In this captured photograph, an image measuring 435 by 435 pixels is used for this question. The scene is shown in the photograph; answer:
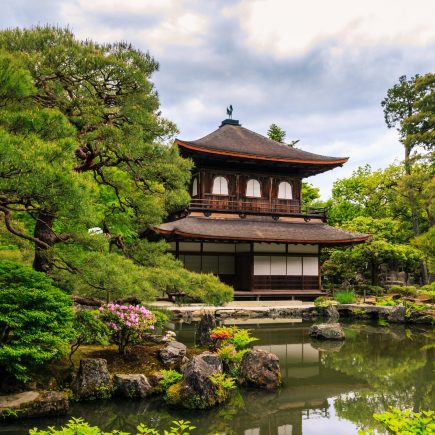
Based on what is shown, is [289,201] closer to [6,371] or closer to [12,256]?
[12,256]

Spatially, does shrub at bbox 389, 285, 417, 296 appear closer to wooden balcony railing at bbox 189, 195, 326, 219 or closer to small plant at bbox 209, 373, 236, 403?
wooden balcony railing at bbox 189, 195, 326, 219

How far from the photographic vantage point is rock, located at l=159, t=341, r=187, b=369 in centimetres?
892

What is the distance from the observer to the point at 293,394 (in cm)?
851

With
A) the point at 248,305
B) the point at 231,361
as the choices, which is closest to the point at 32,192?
the point at 231,361

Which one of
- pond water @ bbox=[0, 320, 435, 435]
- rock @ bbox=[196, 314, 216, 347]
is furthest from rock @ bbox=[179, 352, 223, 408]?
rock @ bbox=[196, 314, 216, 347]

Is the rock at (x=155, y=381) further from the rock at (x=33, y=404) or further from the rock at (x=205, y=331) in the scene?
the rock at (x=205, y=331)

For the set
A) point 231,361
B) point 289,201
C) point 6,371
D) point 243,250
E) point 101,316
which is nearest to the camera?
point 6,371

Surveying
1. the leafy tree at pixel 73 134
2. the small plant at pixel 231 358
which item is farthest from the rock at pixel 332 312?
the leafy tree at pixel 73 134

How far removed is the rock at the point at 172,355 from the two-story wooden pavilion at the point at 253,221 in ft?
35.4

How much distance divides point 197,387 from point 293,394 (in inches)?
82.4

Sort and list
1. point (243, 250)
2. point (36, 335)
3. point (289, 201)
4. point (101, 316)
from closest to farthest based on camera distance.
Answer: point (36, 335)
point (101, 316)
point (243, 250)
point (289, 201)

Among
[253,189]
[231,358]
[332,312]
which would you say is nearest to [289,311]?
[332,312]

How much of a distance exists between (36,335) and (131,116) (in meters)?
4.33

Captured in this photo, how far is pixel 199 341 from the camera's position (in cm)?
1107
